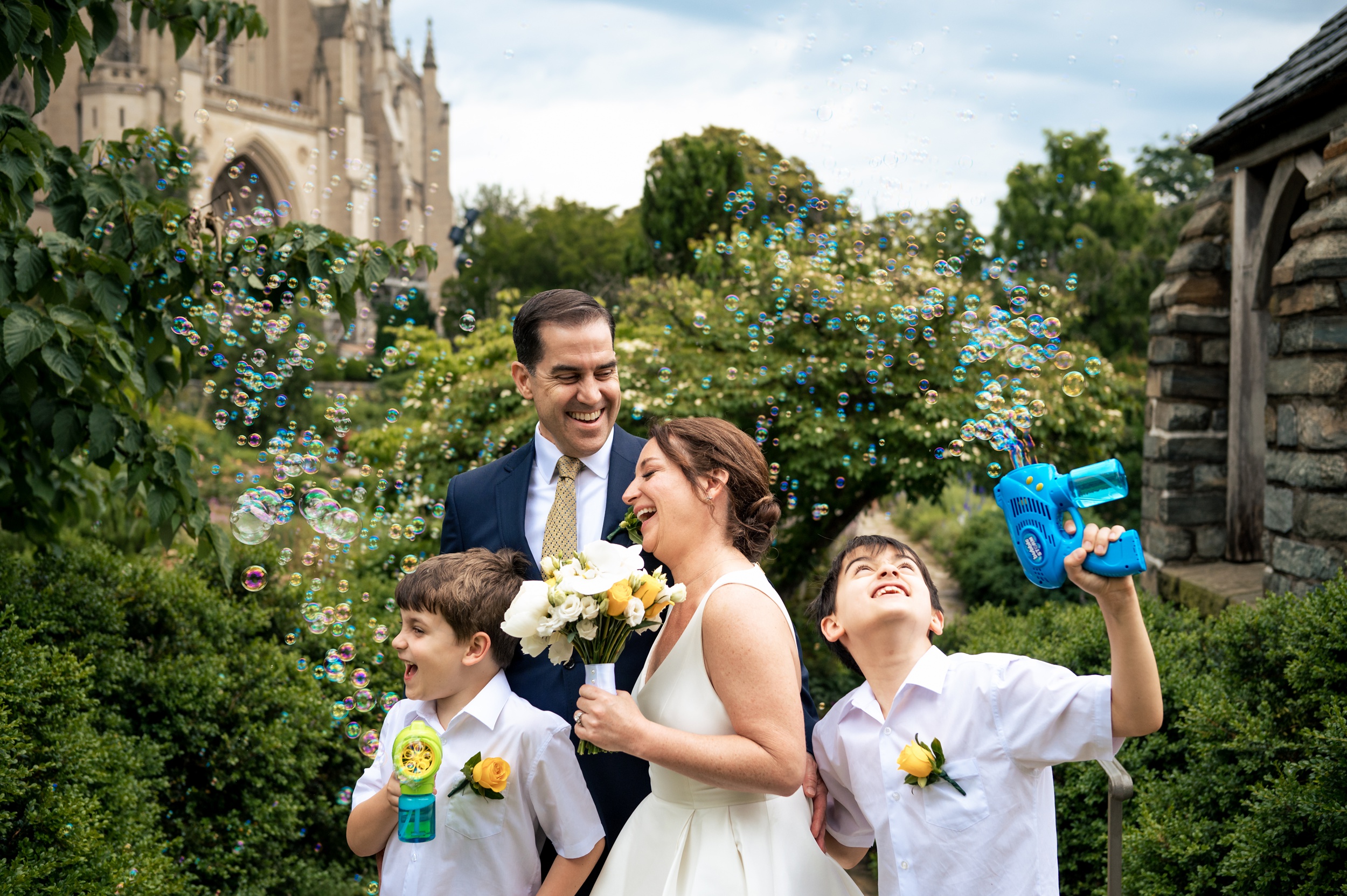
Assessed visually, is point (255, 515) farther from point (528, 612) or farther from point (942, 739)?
point (942, 739)

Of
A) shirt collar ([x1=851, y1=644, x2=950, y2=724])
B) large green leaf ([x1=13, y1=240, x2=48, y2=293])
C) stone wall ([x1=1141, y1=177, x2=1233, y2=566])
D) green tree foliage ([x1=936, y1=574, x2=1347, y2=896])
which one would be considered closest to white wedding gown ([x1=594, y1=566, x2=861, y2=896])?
shirt collar ([x1=851, y1=644, x2=950, y2=724])

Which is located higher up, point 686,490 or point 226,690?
point 686,490

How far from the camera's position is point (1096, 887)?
379 centimetres

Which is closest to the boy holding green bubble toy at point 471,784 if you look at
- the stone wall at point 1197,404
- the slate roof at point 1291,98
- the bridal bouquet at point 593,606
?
the bridal bouquet at point 593,606

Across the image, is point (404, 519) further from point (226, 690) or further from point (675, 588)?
point (675, 588)

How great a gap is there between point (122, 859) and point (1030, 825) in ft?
9.39

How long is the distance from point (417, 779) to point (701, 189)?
13911 mm

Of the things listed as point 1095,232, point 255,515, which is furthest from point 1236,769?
point 1095,232

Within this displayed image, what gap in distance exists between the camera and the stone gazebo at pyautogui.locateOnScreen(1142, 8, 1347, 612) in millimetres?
4816

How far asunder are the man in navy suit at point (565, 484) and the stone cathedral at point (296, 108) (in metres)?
32.8

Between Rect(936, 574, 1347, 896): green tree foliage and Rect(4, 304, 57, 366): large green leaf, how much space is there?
4.08 meters

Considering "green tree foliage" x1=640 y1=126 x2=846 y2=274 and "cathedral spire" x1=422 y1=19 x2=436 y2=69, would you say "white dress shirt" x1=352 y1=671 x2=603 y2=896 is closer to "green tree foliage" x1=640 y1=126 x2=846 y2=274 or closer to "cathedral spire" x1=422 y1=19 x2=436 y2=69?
"green tree foliage" x1=640 y1=126 x2=846 y2=274

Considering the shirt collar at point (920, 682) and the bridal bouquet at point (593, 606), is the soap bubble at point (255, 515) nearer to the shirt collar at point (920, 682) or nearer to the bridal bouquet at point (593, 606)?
the bridal bouquet at point (593, 606)

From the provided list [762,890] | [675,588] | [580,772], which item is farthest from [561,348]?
[762,890]
